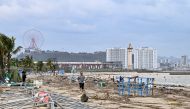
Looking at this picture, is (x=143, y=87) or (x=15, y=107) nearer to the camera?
(x=15, y=107)

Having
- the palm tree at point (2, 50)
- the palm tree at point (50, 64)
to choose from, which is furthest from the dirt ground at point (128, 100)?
the palm tree at point (50, 64)

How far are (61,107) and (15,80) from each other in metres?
27.1

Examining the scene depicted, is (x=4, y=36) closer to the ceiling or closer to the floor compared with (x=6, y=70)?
closer to the ceiling

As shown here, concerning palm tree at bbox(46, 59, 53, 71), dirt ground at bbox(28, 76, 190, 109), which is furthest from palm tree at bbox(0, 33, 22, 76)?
palm tree at bbox(46, 59, 53, 71)

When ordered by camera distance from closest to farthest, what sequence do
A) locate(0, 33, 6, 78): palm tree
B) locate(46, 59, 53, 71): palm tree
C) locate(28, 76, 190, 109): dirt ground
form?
1. locate(28, 76, 190, 109): dirt ground
2. locate(0, 33, 6, 78): palm tree
3. locate(46, 59, 53, 71): palm tree

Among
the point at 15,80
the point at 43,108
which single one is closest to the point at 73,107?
the point at 43,108

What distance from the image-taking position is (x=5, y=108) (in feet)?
46.1

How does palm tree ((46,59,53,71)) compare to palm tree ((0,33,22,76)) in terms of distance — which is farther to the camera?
palm tree ((46,59,53,71))

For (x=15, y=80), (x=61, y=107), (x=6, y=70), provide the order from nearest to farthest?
(x=61, y=107) < (x=15, y=80) < (x=6, y=70)

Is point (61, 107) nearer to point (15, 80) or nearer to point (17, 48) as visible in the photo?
point (15, 80)

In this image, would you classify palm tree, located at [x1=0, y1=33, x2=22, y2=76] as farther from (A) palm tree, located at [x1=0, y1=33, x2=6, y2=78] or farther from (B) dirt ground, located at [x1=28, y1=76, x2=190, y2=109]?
(B) dirt ground, located at [x1=28, y1=76, x2=190, y2=109]

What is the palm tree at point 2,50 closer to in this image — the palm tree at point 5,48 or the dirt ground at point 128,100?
the palm tree at point 5,48

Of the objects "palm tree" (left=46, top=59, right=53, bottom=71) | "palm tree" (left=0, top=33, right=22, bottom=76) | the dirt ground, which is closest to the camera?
the dirt ground

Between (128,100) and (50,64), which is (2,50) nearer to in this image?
(128,100)
